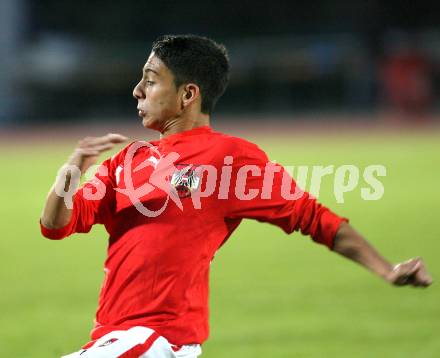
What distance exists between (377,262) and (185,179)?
0.84 meters

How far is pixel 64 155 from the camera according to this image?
1894 cm

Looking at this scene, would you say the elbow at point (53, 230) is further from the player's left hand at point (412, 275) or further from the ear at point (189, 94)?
the player's left hand at point (412, 275)

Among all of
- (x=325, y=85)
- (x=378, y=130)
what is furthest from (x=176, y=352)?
(x=325, y=85)

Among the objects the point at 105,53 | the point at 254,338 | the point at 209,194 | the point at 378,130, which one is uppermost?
the point at 105,53

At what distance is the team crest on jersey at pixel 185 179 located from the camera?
159 inches

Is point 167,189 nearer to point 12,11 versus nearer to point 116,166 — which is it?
point 116,166

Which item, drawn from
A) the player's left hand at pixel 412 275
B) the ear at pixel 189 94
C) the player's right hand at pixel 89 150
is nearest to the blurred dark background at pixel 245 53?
the ear at pixel 189 94

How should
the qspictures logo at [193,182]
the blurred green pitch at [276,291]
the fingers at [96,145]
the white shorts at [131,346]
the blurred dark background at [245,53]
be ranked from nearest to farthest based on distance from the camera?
the fingers at [96,145] → the white shorts at [131,346] → the qspictures logo at [193,182] → the blurred green pitch at [276,291] → the blurred dark background at [245,53]

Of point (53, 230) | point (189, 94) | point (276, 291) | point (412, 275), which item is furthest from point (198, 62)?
point (276, 291)

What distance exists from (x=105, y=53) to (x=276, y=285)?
65.5 feet

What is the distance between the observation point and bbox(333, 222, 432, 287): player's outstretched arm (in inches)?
145

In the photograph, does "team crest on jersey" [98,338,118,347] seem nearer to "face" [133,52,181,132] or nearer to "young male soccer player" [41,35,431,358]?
"young male soccer player" [41,35,431,358]

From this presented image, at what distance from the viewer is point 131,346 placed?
3785mm

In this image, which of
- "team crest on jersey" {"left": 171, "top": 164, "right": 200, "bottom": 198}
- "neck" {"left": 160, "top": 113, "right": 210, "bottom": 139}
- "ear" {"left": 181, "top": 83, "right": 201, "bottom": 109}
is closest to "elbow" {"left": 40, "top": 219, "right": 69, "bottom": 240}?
"team crest on jersey" {"left": 171, "top": 164, "right": 200, "bottom": 198}
